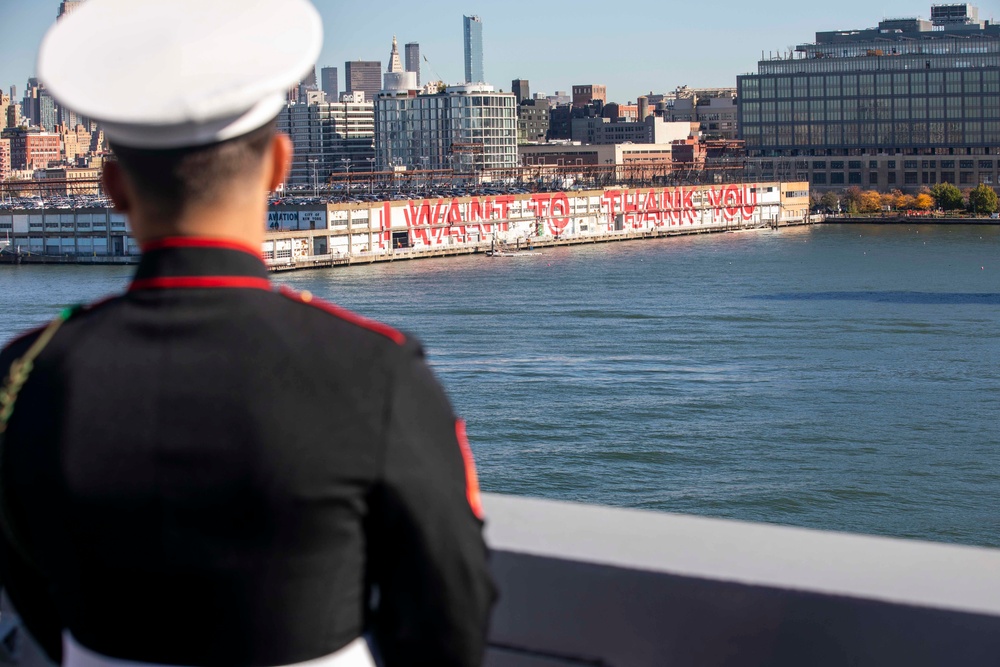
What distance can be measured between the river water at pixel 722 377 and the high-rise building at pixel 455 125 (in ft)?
89.2

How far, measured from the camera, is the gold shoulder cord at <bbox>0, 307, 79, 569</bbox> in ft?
1.31

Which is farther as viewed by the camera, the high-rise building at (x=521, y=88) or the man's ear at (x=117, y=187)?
the high-rise building at (x=521, y=88)

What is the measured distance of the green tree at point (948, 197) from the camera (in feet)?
109

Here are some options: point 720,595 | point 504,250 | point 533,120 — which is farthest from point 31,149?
point 720,595

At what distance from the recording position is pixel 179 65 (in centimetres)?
38

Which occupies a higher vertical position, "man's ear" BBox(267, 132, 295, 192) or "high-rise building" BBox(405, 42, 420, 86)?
"high-rise building" BBox(405, 42, 420, 86)

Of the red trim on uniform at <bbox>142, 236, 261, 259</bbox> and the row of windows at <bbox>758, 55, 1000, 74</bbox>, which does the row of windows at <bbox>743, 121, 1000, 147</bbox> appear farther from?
the red trim on uniform at <bbox>142, 236, 261, 259</bbox>

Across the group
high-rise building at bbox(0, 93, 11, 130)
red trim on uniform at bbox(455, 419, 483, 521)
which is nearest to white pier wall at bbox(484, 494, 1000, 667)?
red trim on uniform at bbox(455, 419, 483, 521)

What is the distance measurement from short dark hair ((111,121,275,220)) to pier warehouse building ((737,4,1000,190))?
36.8 meters

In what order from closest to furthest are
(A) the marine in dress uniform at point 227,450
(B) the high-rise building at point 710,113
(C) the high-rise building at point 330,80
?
(A) the marine in dress uniform at point 227,450, (B) the high-rise building at point 710,113, (C) the high-rise building at point 330,80

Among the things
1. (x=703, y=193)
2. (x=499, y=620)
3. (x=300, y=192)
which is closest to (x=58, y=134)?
(x=300, y=192)

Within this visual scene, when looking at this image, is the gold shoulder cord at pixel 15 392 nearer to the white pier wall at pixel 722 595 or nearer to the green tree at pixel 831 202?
the white pier wall at pixel 722 595

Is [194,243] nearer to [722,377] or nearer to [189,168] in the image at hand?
[189,168]

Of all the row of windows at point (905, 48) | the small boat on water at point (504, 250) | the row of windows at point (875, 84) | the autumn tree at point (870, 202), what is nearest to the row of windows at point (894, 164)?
the autumn tree at point (870, 202)
